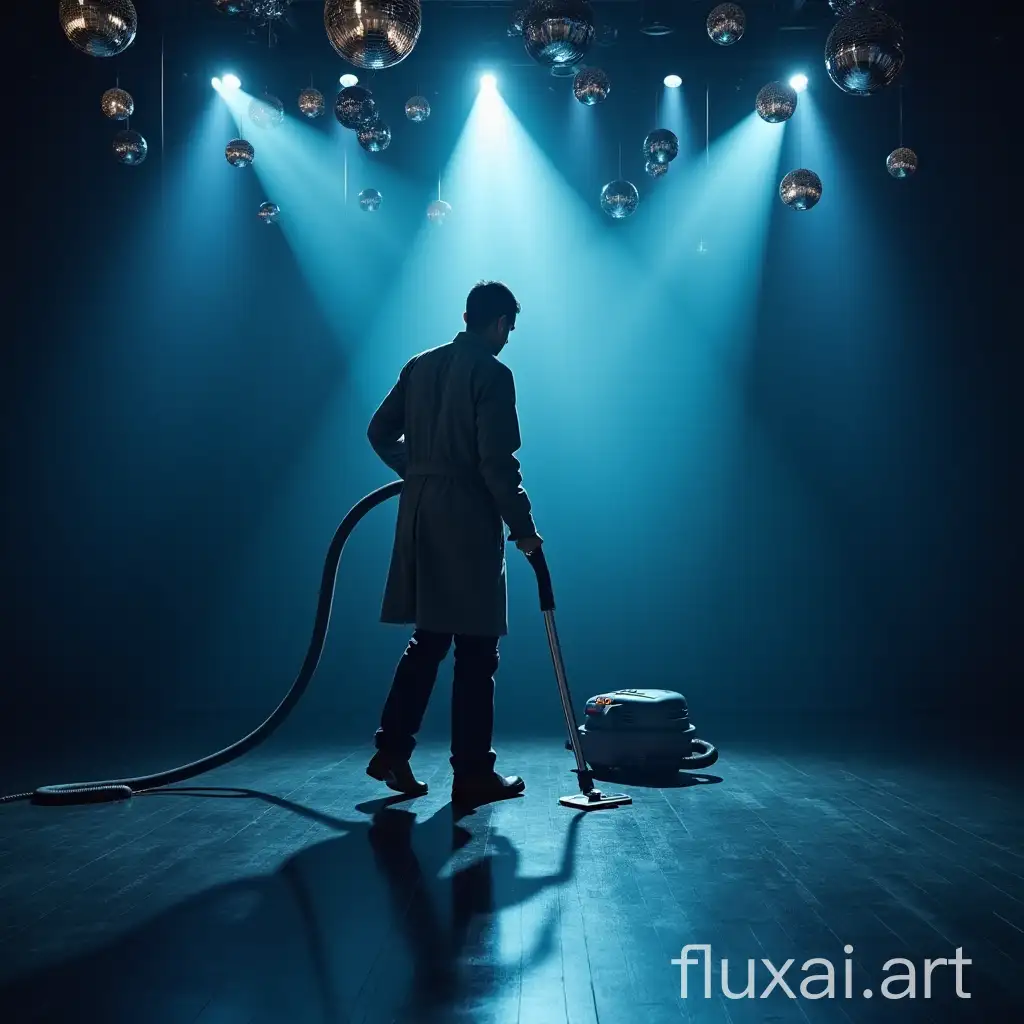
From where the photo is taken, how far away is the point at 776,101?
4.61 metres

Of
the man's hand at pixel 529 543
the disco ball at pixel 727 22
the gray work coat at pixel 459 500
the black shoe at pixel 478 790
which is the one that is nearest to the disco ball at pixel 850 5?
the disco ball at pixel 727 22

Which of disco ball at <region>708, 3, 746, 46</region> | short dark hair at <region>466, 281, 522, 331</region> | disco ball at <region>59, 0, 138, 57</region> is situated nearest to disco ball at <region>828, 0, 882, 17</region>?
disco ball at <region>708, 3, 746, 46</region>

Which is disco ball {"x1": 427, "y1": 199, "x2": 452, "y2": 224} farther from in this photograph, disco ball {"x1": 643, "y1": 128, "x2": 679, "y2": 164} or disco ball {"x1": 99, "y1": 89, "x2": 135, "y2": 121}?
disco ball {"x1": 99, "y1": 89, "x2": 135, "y2": 121}

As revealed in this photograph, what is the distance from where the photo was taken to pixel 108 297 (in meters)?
6.61

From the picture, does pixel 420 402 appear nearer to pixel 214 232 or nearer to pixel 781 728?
pixel 781 728

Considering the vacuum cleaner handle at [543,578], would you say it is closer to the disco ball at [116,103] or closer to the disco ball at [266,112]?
the disco ball at [116,103]

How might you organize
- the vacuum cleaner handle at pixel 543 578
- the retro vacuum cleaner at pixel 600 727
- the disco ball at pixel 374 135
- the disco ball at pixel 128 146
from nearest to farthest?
the vacuum cleaner handle at pixel 543 578
the retro vacuum cleaner at pixel 600 727
the disco ball at pixel 374 135
the disco ball at pixel 128 146

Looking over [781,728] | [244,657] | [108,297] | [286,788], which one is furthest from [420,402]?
[108,297]

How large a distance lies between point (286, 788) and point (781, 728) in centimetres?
289

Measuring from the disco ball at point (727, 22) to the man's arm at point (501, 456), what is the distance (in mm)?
2138

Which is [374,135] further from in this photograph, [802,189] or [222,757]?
[222,757]

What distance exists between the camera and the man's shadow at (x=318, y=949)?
1.69 metres

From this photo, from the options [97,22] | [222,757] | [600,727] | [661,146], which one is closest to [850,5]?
[661,146]

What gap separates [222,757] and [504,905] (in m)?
1.97
